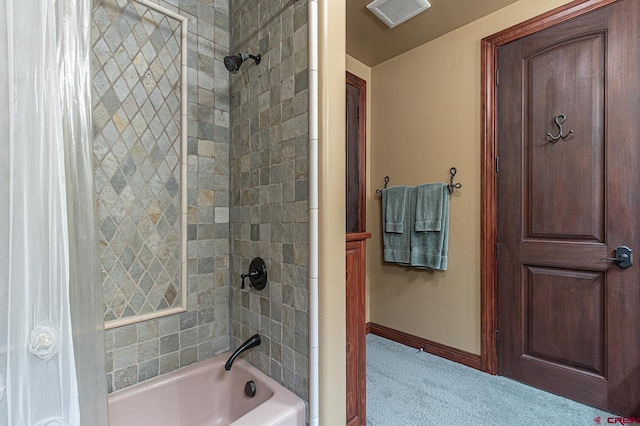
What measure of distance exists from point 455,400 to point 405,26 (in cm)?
264

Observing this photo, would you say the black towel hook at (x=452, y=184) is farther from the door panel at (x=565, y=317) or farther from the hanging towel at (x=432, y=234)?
the door panel at (x=565, y=317)

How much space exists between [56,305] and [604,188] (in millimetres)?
2519

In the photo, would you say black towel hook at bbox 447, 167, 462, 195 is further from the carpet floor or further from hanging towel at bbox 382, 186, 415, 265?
the carpet floor

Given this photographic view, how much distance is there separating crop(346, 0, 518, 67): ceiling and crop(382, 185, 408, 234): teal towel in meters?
1.22

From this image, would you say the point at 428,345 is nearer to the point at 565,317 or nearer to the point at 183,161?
the point at 565,317

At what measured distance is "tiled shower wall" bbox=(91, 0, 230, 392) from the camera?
1235 mm

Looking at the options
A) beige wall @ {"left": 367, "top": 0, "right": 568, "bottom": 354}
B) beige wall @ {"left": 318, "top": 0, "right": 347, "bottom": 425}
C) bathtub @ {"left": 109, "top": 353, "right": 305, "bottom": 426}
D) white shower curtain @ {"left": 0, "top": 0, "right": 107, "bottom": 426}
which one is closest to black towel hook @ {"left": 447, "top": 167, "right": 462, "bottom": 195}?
beige wall @ {"left": 367, "top": 0, "right": 568, "bottom": 354}

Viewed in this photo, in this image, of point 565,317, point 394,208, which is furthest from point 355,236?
point 565,317

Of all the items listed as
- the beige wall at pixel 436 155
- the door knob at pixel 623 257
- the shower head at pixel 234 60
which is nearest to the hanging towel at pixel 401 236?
the beige wall at pixel 436 155

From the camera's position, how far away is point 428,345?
248cm

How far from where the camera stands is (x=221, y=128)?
5.19 feet

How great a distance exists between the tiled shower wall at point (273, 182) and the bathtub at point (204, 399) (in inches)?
2.7

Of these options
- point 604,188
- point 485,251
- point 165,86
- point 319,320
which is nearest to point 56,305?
point 319,320

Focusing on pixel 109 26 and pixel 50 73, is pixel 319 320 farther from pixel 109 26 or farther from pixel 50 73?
pixel 109 26
